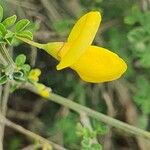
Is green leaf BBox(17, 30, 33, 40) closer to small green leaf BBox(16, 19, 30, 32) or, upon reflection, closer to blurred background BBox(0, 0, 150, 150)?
small green leaf BBox(16, 19, 30, 32)

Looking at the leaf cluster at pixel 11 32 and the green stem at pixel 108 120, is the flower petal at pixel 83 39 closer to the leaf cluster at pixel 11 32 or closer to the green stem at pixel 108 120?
the leaf cluster at pixel 11 32

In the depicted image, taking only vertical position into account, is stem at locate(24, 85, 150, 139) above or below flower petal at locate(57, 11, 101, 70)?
below

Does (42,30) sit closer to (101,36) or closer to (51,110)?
(101,36)

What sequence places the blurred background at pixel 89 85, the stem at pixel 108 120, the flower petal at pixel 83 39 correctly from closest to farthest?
the flower petal at pixel 83 39, the stem at pixel 108 120, the blurred background at pixel 89 85

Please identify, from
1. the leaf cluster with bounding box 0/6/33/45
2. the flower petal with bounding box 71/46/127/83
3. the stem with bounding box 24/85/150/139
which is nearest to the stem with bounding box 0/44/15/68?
the leaf cluster with bounding box 0/6/33/45

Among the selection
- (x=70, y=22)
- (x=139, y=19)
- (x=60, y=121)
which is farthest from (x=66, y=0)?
(x=60, y=121)

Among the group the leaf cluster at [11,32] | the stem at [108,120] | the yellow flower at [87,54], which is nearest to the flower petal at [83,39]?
the yellow flower at [87,54]

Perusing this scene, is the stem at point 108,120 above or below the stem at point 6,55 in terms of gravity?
below
